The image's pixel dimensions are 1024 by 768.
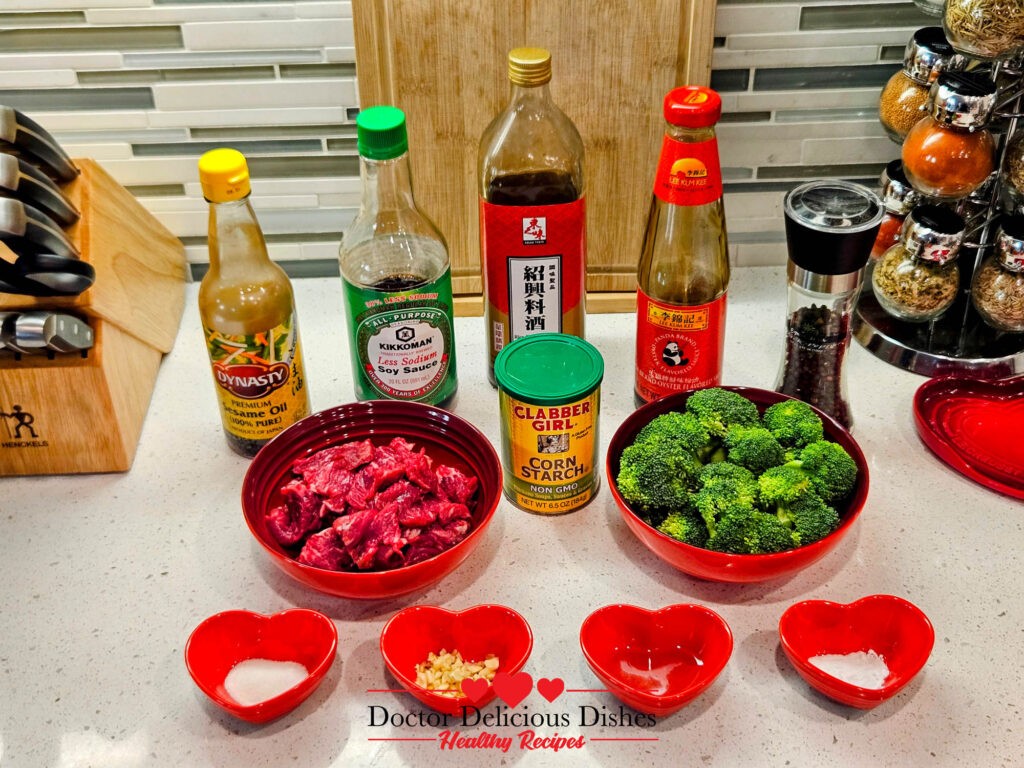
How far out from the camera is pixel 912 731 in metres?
0.85

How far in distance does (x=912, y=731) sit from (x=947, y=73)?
0.64 metres

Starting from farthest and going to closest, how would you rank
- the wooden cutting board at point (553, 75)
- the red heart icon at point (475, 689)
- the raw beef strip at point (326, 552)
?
the wooden cutting board at point (553, 75) < the raw beef strip at point (326, 552) < the red heart icon at point (475, 689)

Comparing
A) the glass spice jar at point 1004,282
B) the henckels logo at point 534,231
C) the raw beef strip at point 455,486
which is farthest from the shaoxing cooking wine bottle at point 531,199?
the glass spice jar at point 1004,282

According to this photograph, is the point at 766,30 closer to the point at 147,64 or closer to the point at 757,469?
the point at 757,469

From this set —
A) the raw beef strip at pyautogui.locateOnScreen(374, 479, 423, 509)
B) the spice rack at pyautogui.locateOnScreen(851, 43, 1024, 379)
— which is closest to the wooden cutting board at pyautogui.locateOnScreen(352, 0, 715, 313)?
the spice rack at pyautogui.locateOnScreen(851, 43, 1024, 379)

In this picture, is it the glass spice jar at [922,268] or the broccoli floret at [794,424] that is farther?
the glass spice jar at [922,268]

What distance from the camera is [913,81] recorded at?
1.17 metres

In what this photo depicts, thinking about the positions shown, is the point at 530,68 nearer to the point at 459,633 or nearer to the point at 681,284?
the point at 681,284

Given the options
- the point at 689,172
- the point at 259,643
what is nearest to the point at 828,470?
the point at 689,172

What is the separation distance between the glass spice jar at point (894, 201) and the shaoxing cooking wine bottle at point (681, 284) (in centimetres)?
21

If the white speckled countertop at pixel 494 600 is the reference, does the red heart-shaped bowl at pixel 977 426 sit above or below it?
above

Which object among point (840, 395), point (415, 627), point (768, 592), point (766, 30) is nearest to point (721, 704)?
point (768, 592)

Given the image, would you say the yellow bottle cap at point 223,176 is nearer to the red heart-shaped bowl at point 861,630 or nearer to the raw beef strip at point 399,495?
the raw beef strip at point 399,495

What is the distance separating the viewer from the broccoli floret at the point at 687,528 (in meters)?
0.94
